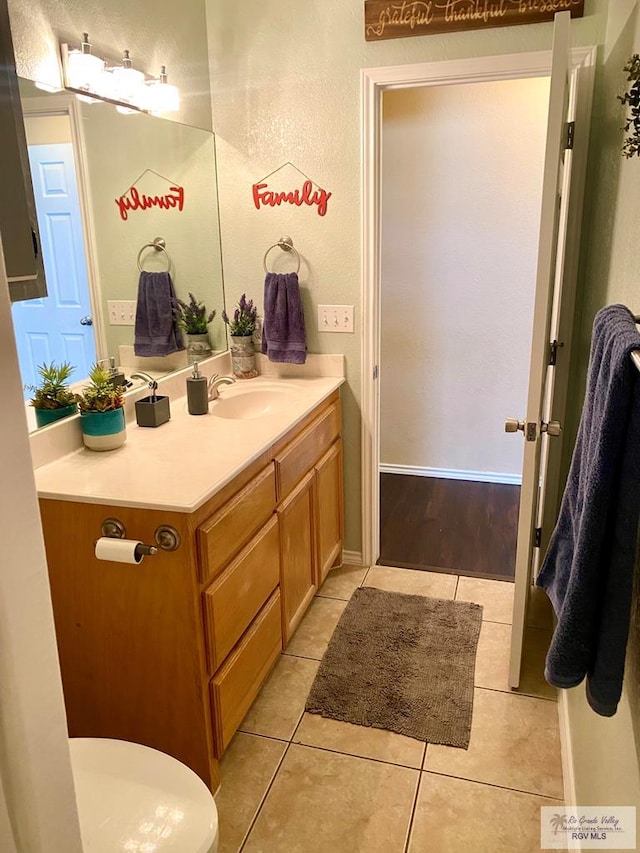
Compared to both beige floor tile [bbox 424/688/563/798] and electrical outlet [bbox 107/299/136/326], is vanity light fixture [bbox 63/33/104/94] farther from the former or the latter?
beige floor tile [bbox 424/688/563/798]

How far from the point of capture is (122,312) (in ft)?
7.39

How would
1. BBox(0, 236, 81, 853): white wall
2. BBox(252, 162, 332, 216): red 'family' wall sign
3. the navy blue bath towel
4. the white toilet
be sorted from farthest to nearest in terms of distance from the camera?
BBox(252, 162, 332, 216): red 'family' wall sign
the white toilet
the navy blue bath towel
BBox(0, 236, 81, 853): white wall

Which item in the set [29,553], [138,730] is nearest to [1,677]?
[29,553]

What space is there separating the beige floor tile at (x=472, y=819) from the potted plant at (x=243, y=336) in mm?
1712

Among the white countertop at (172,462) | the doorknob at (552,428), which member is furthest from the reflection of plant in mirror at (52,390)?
the doorknob at (552,428)

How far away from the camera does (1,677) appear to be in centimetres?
60

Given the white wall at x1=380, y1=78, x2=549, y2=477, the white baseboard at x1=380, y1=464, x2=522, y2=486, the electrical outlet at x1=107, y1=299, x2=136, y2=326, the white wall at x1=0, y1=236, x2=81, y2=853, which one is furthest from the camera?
the white baseboard at x1=380, y1=464, x2=522, y2=486

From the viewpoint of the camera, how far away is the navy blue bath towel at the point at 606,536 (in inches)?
37.6

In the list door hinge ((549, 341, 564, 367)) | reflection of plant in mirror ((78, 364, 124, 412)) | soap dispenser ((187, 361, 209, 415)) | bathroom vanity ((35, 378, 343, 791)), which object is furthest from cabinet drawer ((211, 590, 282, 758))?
door hinge ((549, 341, 564, 367))

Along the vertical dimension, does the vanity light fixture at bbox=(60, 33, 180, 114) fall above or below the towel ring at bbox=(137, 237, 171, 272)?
above

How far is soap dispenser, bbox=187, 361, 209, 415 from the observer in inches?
90.5

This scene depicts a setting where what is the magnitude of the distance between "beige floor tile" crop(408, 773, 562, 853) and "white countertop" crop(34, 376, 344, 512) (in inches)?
41.3

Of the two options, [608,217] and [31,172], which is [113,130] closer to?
[31,172]

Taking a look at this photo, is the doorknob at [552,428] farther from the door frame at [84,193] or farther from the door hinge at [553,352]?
the door frame at [84,193]
